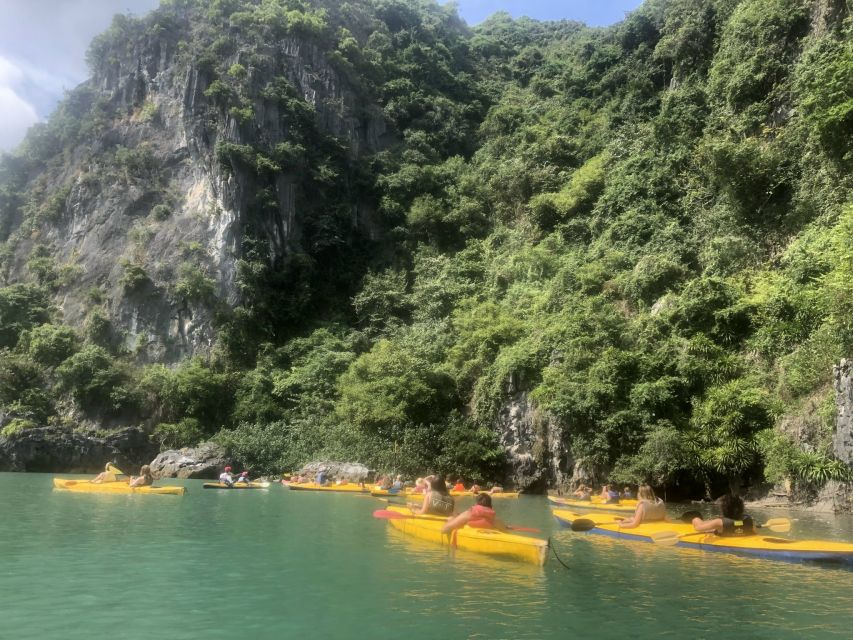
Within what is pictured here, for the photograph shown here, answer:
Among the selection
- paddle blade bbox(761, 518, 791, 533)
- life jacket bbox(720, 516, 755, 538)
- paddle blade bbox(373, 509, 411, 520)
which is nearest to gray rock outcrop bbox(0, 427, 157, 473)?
paddle blade bbox(373, 509, 411, 520)

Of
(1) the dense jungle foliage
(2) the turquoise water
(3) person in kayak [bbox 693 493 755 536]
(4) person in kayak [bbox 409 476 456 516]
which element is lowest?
(2) the turquoise water

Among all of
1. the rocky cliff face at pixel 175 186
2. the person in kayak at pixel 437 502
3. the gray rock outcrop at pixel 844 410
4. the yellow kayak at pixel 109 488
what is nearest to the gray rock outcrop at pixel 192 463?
the yellow kayak at pixel 109 488

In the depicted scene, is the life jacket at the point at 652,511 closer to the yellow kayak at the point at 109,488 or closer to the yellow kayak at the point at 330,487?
the yellow kayak at the point at 330,487

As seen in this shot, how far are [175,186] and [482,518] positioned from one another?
35.9 m

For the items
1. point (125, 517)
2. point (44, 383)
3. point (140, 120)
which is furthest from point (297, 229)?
point (125, 517)

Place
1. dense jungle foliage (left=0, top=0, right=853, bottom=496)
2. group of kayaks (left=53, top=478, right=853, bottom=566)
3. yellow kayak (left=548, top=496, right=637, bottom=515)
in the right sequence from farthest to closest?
dense jungle foliage (left=0, top=0, right=853, bottom=496), yellow kayak (left=548, top=496, right=637, bottom=515), group of kayaks (left=53, top=478, right=853, bottom=566)

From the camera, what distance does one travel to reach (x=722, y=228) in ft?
72.2

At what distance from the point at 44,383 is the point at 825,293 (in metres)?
33.7

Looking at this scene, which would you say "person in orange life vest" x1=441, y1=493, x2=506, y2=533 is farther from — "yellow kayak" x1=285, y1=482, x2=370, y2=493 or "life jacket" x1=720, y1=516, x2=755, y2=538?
"yellow kayak" x1=285, y1=482, x2=370, y2=493

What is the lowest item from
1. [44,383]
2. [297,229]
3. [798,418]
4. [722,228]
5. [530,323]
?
[798,418]

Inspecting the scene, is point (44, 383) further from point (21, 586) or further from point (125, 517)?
point (21, 586)

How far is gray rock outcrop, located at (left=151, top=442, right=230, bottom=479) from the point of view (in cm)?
2517

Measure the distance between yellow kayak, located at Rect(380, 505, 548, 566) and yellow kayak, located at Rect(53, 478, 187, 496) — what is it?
9178mm

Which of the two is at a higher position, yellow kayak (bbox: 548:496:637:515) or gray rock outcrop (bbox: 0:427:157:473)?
gray rock outcrop (bbox: 0:427:157:473)
